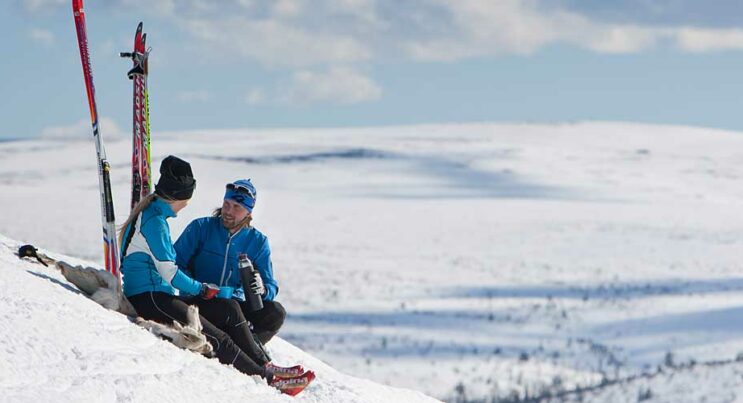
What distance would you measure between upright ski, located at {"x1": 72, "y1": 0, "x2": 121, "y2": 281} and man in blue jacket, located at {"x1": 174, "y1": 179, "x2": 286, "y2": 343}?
1.61 metres

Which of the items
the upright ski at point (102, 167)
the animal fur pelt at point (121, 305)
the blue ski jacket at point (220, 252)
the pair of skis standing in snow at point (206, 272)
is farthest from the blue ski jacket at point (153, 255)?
the upright ski at point (102, 167)

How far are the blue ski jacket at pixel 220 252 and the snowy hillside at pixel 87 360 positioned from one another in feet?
2.45

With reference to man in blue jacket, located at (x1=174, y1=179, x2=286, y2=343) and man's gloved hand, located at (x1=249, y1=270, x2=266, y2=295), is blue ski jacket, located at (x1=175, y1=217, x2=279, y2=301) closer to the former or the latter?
man in blue jacket, located at (x1=174, y1=179, x2=286, y2=343)

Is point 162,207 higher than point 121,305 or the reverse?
higher

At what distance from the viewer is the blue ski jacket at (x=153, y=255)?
7.12 meters

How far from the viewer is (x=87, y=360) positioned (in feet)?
20.4

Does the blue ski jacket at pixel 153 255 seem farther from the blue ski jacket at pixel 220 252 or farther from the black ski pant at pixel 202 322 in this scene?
the blue ski jacket at pixel 220 252

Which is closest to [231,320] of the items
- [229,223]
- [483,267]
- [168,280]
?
[168,280]

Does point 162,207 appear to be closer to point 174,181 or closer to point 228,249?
point 174,181

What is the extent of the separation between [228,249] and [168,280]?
693mm

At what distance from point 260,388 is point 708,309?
131309 mm

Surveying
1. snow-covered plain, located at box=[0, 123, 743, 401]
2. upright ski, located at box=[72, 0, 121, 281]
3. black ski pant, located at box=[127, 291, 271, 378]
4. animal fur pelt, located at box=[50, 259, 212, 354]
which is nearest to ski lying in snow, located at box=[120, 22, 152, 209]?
upright ski, located at box=[72, 0, 121, 281]

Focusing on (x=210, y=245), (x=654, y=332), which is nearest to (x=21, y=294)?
(x=210, y=245)

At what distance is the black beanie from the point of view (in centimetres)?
723
